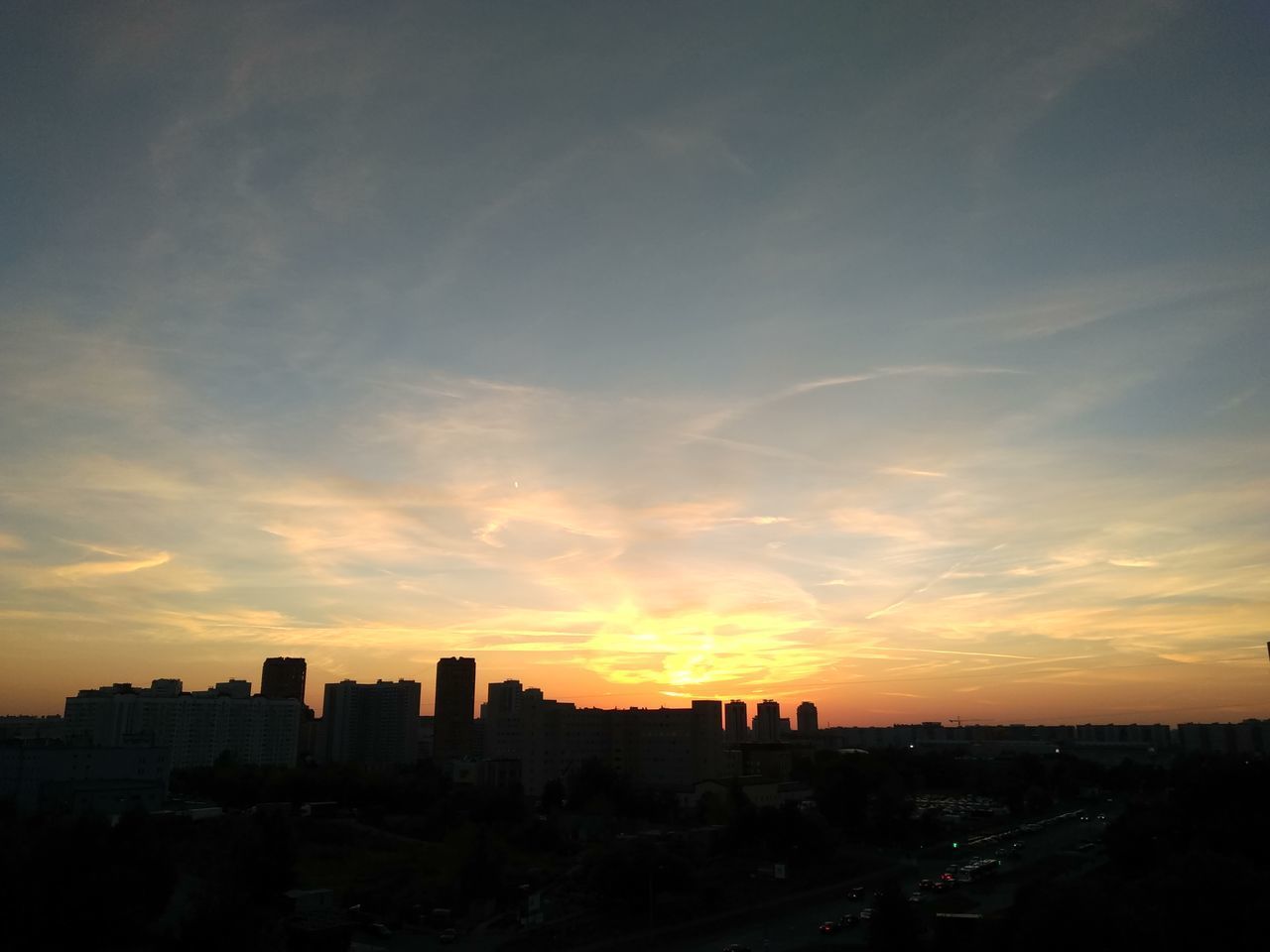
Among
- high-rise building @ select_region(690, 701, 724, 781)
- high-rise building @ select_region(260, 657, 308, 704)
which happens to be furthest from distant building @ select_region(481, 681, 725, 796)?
high-rise building @ select_region(260, 657, 308, 704)

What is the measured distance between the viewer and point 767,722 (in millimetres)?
159375

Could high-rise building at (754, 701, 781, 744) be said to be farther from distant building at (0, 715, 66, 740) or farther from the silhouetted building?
distant building at (0, 715, 66, 740)

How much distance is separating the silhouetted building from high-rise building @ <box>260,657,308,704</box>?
20921 mm

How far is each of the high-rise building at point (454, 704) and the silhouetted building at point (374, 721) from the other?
235 inches

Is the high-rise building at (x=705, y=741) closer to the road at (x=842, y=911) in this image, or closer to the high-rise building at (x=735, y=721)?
the road at (x=842, y=911)

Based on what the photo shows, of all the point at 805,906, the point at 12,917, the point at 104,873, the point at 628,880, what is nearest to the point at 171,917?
the point at 104,873

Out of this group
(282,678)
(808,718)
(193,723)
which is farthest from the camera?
(808,718)

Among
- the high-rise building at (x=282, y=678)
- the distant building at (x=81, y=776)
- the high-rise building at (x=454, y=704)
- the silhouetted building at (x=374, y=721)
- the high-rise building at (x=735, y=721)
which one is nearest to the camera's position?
the distant building at (x=81, y=776)

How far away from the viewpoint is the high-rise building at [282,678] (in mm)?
121438

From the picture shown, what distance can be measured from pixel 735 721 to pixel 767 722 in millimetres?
7954

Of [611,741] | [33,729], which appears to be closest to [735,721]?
[611,741]

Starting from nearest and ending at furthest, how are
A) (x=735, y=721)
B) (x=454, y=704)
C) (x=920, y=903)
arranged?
(x=920, y=903), (x=454, y=704), (x=735, y=721)

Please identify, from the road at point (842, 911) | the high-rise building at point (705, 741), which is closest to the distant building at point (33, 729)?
the high-rise building at point (705, 741)

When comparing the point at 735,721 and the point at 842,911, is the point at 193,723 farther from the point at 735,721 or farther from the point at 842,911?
the point at 735,721
